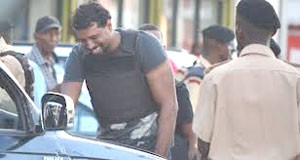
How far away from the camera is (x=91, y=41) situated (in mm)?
7004

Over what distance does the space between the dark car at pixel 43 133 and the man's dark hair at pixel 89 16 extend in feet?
4.27

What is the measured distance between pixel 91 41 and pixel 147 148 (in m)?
0.82

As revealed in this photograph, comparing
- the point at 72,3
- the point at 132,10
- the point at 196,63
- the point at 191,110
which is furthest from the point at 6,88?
the point at 132,10

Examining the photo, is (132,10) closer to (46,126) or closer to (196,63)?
(196,63)

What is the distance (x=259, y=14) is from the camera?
6.07 metres

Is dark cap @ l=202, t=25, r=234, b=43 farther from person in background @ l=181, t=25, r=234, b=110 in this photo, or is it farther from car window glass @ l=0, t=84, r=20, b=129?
car window glass @ l=0, t=84, r=20, b=129

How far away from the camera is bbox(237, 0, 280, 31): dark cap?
6.05 metres

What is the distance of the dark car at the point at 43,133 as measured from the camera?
5215mm

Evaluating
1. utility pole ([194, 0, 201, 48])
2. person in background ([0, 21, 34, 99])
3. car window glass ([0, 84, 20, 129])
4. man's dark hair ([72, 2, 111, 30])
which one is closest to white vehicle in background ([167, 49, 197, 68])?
person in background ([0, 21, 34, 99])

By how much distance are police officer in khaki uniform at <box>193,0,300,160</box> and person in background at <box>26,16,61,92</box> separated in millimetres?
3843

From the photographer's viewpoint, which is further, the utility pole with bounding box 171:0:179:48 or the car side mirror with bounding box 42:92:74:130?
the utility pole with bounding box 171:0:179:48

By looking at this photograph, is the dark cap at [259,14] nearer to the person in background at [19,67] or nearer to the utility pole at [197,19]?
the person in background at [19,67]

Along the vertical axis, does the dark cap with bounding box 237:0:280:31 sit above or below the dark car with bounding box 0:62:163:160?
above

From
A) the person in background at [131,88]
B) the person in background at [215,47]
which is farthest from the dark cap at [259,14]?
the person in background at [215,47]
